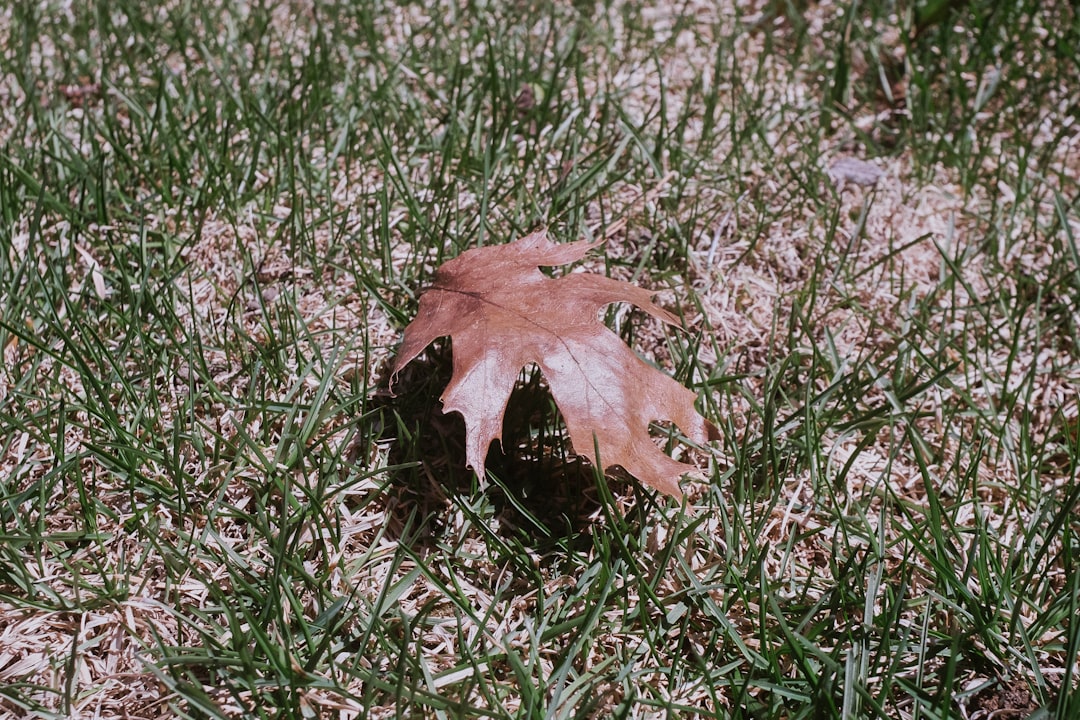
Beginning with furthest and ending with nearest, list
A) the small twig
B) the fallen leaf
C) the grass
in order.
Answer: the fallen leaf, the small twig, the grass

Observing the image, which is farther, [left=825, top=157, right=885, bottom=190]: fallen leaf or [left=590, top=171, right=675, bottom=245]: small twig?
[left=825, top=157, right=885, bottom=190]: fallen leaf

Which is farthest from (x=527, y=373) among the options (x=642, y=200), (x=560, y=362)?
(x=642, y=200)

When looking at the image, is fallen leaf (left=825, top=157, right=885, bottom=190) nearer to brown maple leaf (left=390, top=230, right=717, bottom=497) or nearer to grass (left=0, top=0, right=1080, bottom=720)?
grass (left=0, top=0, right=1080, bottom=720)

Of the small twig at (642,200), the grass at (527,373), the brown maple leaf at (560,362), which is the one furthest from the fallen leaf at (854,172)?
the brown maple leaf at (560,362)

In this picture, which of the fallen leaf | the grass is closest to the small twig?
the grass

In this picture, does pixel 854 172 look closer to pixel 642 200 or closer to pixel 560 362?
pixel 642 200

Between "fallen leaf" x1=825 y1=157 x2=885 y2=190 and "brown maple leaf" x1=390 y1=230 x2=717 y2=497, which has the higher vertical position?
"fallen leaf" x1=825 y1=157 x2=885 y2=190

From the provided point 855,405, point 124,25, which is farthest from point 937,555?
point 124,25
